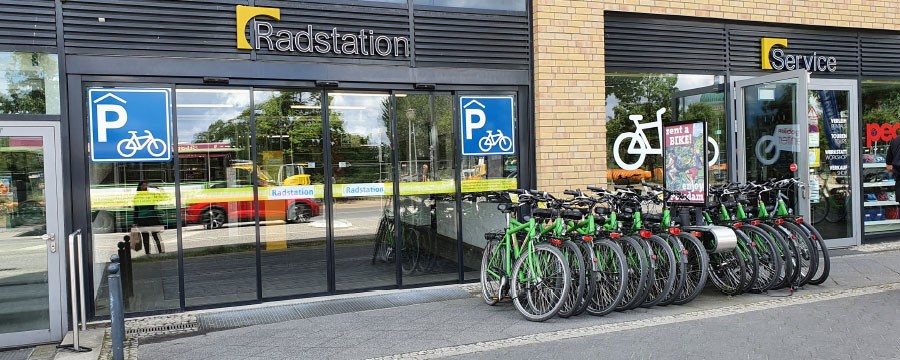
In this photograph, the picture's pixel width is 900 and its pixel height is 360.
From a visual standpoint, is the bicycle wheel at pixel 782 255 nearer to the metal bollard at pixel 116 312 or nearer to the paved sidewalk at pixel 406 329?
the paved sidewalk at pixel 406 329

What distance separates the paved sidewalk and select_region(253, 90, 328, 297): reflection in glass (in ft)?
3.47

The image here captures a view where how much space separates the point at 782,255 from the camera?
6.80 m

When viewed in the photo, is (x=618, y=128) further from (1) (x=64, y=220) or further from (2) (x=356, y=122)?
(1) (x=64, y=220)

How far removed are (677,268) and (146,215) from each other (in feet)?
17.6

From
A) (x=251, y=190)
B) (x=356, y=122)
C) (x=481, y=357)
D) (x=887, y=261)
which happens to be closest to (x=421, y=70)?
(x=356, y=122)

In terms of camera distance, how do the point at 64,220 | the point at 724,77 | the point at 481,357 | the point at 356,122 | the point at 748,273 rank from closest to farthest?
1. the point at 481,357
2. the point at 64,220
3. the point at 748,273
4. the point at 356,122
5. the point at 724,77

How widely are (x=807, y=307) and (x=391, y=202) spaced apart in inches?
175

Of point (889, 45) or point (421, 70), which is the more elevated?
point (889, 45)

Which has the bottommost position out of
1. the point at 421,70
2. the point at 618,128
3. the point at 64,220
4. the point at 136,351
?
the point at 136,351

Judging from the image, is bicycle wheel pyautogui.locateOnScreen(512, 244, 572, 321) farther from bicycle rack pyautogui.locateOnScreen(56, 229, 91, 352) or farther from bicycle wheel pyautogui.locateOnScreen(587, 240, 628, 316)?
bicycle rack pyautogui.locateOnScreen(56, 229, 91, 352)

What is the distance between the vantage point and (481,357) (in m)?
5.00

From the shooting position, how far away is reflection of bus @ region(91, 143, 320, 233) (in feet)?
21.1

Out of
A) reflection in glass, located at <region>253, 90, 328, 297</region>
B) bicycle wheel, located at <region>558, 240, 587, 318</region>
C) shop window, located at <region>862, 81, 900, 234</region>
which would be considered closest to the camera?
bicycle wheel, located at <region>558, 240, 587, 318</region>

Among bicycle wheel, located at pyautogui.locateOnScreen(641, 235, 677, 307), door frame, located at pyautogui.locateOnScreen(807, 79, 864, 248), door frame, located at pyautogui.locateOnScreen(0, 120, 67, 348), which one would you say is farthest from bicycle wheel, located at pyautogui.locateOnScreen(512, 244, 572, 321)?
door frame, located at pyautogui.locateOnScreen(807, 79, 864, 248)
